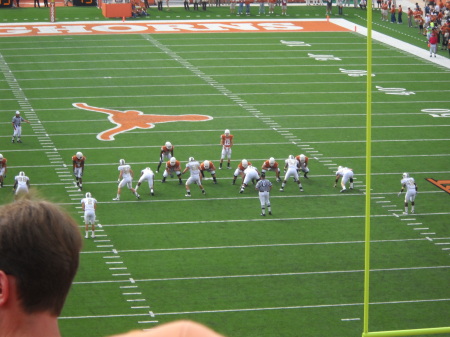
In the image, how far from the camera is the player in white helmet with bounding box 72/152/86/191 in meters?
20.0

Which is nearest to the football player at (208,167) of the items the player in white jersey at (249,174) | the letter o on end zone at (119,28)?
the player in white jersey at (249,174)

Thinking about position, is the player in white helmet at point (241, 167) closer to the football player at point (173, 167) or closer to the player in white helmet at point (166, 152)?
the football player at point (173, 167)

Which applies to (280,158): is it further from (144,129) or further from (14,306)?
(14,306)

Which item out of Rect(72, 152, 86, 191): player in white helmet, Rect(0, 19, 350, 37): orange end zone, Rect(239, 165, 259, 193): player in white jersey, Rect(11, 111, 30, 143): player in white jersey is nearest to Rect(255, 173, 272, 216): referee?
Rect(239, 165, 259, 193): player in white jersey

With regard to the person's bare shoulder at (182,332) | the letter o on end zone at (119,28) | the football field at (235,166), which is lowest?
the football field at (235,166)

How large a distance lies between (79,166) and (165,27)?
2024cm

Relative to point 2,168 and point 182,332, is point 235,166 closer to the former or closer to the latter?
point 2,168

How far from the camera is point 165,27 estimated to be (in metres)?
39.7

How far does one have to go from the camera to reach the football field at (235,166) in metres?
14.9

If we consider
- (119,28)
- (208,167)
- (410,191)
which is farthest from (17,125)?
(119,28)

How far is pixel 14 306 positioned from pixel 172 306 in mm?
12830

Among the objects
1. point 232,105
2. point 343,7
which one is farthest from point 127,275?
point 343,7

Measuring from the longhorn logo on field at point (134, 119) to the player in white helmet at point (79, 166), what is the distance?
4635 mm

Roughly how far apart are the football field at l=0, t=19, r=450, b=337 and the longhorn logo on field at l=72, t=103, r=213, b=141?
8 cm
